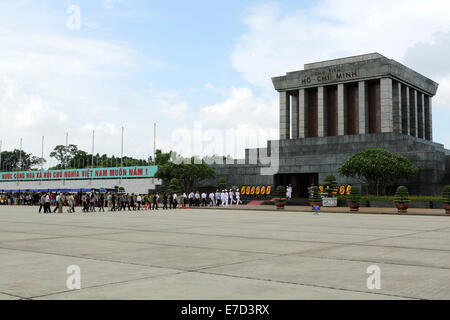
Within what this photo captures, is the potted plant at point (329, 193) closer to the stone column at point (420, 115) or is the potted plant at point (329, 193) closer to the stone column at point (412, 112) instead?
the stone column at point (412, 112)

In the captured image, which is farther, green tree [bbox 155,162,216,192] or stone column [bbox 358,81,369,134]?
green tree [bbox 155,162,216,192]

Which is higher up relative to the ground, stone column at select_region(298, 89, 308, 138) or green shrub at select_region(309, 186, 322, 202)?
stone column at select_region(298, 89, 308, 138)

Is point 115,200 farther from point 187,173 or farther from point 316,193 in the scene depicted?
point 316,193

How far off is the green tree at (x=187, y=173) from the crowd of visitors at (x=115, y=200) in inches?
111

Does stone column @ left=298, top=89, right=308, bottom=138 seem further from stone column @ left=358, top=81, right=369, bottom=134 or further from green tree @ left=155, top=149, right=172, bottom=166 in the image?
green tree @ left=155, top=149, right=172, bottom=166

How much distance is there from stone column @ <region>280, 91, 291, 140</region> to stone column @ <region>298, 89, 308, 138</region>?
6.18ft

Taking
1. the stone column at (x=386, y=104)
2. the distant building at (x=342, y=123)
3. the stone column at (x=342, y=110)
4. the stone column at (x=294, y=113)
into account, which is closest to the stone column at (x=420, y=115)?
the distant building at (x=342, y=123)

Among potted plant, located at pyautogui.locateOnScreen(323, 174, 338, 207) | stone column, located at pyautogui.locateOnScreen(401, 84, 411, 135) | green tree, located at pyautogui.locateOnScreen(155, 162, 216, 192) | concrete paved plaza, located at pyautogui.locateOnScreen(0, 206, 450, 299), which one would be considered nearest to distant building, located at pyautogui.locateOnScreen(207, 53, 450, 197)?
stone column, located at pyautogui.locateOnScreen(401, 84, 411, 135)

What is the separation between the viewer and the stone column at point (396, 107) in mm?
57062

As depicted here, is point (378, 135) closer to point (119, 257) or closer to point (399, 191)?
point (399, 191)

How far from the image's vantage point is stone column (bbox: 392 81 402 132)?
57.1 m
